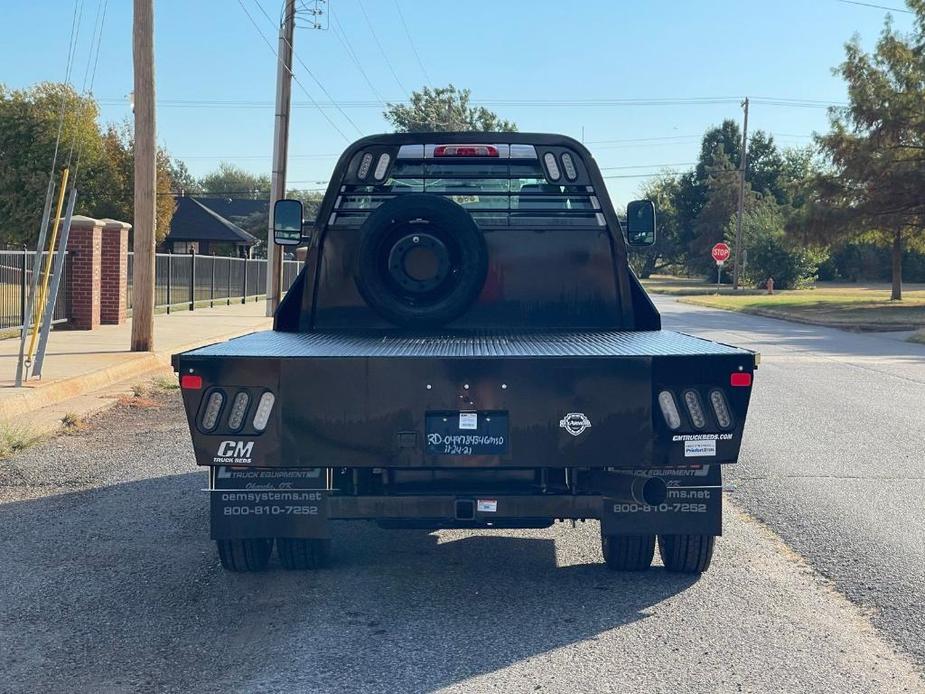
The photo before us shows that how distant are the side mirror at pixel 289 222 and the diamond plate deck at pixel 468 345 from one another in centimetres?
98

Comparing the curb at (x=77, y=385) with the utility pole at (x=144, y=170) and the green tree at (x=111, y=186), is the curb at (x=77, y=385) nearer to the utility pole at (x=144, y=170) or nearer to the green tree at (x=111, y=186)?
the utility pole at (x=144, y=170)

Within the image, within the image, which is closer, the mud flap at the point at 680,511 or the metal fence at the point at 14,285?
the mud flap at the point at 680,511

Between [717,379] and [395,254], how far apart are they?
2.15 metres

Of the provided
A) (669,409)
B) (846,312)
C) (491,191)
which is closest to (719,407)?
(669,409)

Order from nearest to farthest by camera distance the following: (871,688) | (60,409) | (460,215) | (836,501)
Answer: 1. (871,688)
2. (460,215)
3. (836,501)
4. (60,409)

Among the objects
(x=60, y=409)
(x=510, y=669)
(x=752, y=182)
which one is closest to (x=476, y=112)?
(x=752, y=182)

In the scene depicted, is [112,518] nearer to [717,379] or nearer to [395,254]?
[395,254]

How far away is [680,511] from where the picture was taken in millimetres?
5465

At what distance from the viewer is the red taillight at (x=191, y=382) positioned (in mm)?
5082

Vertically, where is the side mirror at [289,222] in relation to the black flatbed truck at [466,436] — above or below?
above

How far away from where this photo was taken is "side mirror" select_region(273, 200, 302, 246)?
24.5 ft

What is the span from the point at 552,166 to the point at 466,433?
102 inches

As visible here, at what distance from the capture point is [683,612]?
531cm

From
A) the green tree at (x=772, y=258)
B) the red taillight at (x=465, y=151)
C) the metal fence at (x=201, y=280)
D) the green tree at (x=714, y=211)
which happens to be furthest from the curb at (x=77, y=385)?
the green tree at (x=714, y=211)
